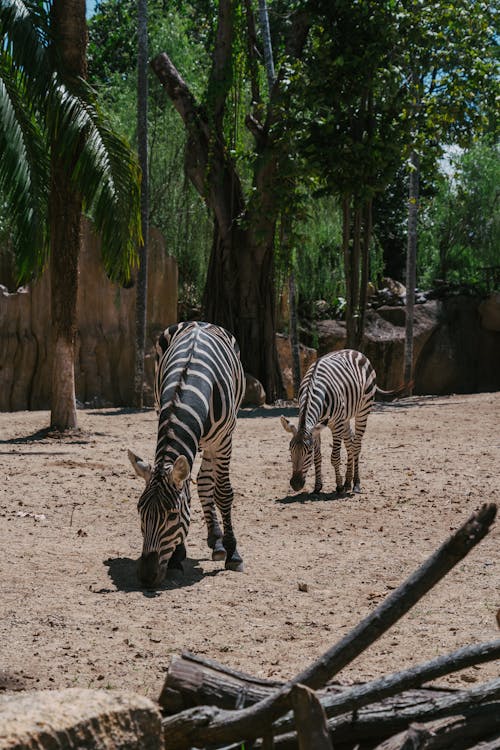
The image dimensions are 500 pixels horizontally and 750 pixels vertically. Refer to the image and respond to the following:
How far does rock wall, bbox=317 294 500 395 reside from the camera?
21984 millimetres

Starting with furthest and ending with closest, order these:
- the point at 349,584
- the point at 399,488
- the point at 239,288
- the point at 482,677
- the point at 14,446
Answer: the point at 239,288 → the point at 14,446 → the point at 399,488 → the point at 349,584 → the point at 482,677

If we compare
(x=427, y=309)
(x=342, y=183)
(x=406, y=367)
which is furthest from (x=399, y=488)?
(x=427, y=309)

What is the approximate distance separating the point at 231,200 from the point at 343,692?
15457mm

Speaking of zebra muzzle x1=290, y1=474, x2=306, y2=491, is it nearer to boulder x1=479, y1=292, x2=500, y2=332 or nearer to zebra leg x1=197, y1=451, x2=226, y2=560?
zebra leg x1=197, y1=451, x2=226, y2=560

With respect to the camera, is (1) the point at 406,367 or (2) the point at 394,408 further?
(1) the point at 406,367

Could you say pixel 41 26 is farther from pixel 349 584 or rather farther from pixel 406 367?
pixel 406 367

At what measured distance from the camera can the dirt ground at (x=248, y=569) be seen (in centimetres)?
485

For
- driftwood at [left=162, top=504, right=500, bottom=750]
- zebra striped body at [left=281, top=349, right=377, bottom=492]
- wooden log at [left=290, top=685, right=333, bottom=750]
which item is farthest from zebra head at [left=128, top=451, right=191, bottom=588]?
wooden log at [left=290, top=685, right=333, bottom=750]

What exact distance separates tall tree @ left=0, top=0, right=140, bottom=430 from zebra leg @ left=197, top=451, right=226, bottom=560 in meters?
5.05

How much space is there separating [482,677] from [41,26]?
9808mm

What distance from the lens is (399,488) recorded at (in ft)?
31.7

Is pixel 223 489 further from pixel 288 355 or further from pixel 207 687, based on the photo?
pixel 288 355

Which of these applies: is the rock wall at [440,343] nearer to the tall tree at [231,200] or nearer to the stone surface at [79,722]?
the tall tree at [231,200]

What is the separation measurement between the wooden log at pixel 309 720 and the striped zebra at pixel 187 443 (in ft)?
11.0
